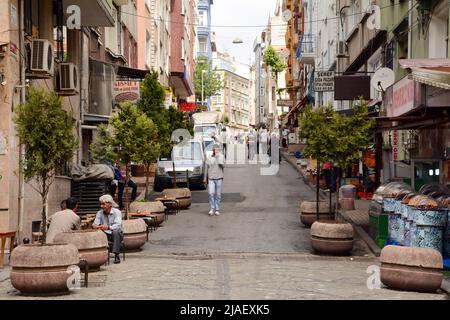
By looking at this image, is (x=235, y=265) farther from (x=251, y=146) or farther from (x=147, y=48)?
(x=251, y=146)

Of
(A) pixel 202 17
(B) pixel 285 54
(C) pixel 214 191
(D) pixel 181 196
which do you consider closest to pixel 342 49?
(D) pixel 181 196

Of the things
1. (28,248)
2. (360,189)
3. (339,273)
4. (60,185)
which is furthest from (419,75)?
(360,189)

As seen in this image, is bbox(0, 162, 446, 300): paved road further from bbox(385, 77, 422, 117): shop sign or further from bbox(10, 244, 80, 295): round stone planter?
bbox(385, 77, 422, 117): shop sign

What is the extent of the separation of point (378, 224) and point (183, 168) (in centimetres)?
1404

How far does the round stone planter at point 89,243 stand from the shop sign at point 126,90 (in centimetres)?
1395

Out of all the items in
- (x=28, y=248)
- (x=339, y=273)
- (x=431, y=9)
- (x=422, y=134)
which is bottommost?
(x=339, y=273)

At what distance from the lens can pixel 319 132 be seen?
1548 cm

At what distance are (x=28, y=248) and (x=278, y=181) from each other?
73.2ft

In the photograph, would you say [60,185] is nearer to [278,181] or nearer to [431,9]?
[431,9]

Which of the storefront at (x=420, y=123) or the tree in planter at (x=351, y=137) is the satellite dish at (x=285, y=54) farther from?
the tree in planter at (x=351, y=137)

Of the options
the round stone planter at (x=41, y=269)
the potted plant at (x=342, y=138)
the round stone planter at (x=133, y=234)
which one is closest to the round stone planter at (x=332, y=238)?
the potted plant at (x=342, y=138)

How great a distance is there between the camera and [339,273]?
1205 centimetres

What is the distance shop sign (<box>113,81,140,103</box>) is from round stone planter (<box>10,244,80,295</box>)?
16016mm
